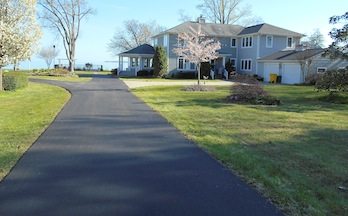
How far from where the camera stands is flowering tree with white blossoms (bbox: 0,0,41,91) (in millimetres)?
26906

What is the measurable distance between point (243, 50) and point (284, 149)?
46567mm

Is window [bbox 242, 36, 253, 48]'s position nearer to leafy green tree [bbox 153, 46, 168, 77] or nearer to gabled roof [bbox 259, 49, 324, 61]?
gabled roof [bbox 259, 49, 324, 61]

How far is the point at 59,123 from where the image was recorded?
12422mm

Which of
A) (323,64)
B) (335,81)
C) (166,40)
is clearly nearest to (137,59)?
(166,40)

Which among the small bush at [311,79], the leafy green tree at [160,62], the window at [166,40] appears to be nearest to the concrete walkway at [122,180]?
the small bush at [311,79]

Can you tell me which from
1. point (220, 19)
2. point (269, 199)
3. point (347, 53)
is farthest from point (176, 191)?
point (220, 19)

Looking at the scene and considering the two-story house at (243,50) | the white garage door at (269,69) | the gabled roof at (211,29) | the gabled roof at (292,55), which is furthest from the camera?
the gabled roof at (211,29)

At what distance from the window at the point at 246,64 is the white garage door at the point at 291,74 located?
25.3 ft

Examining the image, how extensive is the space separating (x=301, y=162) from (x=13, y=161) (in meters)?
5.13

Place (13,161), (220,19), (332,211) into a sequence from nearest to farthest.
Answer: (332,211), (13,161), (220,19)

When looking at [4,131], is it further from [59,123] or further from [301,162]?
[301,162]

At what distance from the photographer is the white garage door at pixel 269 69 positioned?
153 ft

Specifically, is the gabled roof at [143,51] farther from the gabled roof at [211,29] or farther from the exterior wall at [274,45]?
the exterior wall at [274,45]

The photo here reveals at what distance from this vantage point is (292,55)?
45375 millimetres
